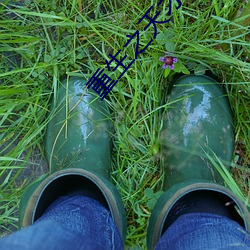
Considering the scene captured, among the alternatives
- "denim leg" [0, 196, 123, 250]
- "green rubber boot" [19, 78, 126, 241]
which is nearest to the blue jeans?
"denim leg" [0, 196, 123, 250]

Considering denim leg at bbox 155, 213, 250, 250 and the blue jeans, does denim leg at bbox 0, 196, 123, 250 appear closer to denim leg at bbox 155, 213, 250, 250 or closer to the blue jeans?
the blue jeans

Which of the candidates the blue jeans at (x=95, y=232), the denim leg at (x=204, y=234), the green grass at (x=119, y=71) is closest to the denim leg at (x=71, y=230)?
the blue jeans at (x=95, y=232)

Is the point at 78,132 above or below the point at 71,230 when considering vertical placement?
below

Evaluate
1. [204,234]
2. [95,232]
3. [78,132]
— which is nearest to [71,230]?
[95,232]

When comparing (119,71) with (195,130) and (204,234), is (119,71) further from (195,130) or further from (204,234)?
(204,234)

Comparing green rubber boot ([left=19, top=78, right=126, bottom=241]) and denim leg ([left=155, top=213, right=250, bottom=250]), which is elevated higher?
denim leg ([left=155, top=213, right=250, bottom=250])

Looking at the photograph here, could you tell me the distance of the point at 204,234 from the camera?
37.5 inches

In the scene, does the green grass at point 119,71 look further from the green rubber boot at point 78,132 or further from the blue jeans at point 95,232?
the blue jeans at point 95,232

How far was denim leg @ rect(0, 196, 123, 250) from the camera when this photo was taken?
31.1 inches

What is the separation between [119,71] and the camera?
1351 mm

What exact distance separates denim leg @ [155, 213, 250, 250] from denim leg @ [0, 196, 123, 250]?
13 cm

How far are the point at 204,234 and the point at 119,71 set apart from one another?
60cm

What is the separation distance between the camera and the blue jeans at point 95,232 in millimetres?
807

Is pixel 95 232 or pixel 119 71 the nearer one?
pixel 95 232
